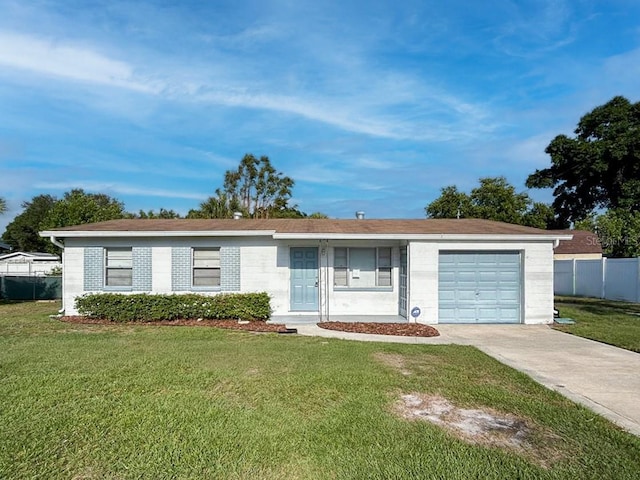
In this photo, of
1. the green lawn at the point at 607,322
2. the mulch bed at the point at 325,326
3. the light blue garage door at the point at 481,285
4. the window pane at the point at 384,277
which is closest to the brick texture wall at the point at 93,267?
the mulch bed at the point at 325,326

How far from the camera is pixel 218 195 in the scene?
38.4 m

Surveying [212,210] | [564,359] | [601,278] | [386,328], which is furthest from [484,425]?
[212,210]

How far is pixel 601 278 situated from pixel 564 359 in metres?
15.9

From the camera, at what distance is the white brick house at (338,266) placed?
12797 mm

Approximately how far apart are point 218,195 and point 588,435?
36135 millimetres

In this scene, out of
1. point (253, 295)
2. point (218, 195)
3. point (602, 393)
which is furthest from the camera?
point (218, 195)

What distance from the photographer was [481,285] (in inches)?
513

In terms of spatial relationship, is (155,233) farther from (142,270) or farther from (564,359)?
(564,359)

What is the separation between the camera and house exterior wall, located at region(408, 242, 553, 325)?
12711 millimetres

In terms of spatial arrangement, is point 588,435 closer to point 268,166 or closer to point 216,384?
point 216,384

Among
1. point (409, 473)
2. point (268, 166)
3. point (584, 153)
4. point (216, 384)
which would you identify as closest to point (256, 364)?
point (216, 384)

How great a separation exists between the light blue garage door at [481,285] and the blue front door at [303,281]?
12.3 feet

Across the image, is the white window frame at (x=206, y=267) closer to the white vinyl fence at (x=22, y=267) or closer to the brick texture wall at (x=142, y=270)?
the brick texture wall at (x=142, y=270)

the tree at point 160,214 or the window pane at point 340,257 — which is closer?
the window pane at point 340,257
